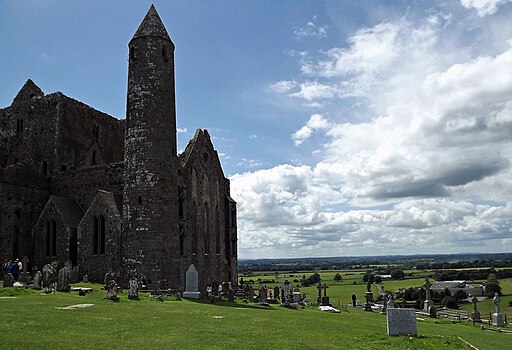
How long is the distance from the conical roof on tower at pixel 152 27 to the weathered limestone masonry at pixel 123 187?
0.29 feet

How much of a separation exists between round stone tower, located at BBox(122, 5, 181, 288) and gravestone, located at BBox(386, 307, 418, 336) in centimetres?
1905

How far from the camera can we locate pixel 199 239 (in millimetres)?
42812

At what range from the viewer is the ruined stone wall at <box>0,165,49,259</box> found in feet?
132

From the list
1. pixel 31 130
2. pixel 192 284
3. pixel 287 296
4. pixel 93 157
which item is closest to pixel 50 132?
pixel 31 130

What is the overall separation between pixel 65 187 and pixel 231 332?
32.3 metres

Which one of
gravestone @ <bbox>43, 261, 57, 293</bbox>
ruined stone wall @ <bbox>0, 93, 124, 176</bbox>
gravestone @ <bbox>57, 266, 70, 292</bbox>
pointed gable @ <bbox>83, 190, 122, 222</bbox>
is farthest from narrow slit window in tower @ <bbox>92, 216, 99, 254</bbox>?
gravestone @ <bbox>57, 266, 70, 292</bbox>

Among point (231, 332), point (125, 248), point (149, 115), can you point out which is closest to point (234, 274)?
point (125, 248)

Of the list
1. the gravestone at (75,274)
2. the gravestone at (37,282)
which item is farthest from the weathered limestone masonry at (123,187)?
the gravestone at (37,282)

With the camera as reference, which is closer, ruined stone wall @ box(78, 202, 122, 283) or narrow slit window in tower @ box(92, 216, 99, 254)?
ruined stone wall @ box(78, 202, 122, 283)

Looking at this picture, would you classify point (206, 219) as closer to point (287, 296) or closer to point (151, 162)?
point (151, 162)

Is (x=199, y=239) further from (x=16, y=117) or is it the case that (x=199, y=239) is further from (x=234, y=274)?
(x=16, y=117)

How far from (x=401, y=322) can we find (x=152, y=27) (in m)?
28.9

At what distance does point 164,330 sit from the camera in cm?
1593

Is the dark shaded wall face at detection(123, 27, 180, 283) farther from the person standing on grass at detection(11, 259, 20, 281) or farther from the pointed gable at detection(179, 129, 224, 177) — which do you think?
the person standing on grass at detection(11, 259, 20, 281)
